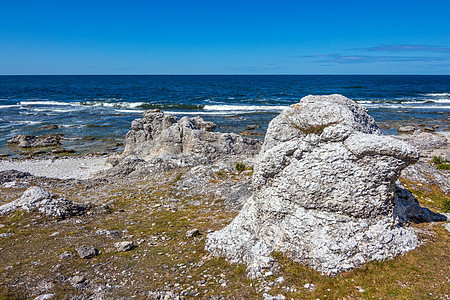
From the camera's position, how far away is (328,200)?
8141mm

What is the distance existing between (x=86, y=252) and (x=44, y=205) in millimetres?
5017

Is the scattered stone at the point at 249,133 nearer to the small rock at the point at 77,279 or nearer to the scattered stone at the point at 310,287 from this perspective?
the small rock at the point at 77,279

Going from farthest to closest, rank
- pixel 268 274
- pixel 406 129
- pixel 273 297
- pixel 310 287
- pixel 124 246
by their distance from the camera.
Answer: pixel 406 129
pixel 124 246
pixel 268 274
pixel 310 287
pixel 273 297

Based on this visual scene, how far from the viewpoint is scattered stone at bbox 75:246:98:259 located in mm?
9781

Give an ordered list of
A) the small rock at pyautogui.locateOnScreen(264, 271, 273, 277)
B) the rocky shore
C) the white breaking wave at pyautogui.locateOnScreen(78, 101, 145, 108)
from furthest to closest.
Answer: the white breaking wave at pyautogui.locateOnScreen(78, 101, 145, 108)
the small rock at pyautogui.locateOnScreen(264, 271, 273, 277)
the rocky shore

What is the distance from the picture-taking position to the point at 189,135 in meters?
24.0

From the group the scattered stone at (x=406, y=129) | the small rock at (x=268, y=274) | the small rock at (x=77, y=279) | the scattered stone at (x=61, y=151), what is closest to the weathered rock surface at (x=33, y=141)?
the scattered stone at (x=61, y=151)

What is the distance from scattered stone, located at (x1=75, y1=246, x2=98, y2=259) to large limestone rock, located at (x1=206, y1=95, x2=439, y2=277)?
13.6ft

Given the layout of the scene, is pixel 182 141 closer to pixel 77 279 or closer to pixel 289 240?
pixel 77 279

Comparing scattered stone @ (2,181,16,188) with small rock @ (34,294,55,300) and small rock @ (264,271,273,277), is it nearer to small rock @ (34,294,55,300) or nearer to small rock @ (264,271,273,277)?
small rock @ (34,294,55,300)

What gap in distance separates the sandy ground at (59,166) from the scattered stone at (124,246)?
709 inches

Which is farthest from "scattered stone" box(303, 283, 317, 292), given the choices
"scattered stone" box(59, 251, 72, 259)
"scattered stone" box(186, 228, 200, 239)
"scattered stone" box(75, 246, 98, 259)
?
"scattered stone" box(59, 251, 72, 259)

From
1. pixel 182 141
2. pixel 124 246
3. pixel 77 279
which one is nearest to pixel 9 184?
pixel 182 141

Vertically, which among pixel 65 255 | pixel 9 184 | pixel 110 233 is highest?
pixel 65 255
